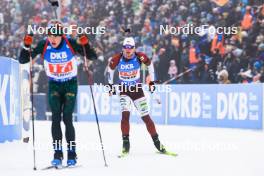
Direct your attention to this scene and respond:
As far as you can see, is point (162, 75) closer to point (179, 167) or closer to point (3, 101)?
point (3, 101)

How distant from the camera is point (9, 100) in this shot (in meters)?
11.2

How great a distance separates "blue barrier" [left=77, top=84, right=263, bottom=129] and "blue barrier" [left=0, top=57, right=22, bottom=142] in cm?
771

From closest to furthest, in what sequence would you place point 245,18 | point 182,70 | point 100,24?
1. point 245,18
2. point 182,70
3. point 100,24

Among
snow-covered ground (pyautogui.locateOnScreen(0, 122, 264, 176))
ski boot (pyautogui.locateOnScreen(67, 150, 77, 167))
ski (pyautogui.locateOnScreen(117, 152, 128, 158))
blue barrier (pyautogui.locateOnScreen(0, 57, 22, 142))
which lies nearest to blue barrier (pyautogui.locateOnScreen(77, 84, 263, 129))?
snow-covered ground (pyautogui.locateOnScreen(0, 122, 264, 176))

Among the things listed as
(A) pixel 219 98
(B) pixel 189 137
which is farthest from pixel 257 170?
(A) pixel 219 98

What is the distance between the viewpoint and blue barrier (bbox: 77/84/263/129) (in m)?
17.0

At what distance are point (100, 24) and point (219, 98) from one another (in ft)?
24.5

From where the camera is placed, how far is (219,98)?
17953mm

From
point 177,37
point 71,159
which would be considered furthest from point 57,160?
point 177,37

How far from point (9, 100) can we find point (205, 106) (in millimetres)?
8557

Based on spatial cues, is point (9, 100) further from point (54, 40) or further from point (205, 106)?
point (205, 106)

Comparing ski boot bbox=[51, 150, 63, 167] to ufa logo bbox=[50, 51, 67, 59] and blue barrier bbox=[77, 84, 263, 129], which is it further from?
blue barrier bbox=[77, 84, 263, 129]

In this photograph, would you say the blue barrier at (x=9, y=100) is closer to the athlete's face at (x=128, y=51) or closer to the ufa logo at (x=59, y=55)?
the athlete's face at (x=128, y=51)
